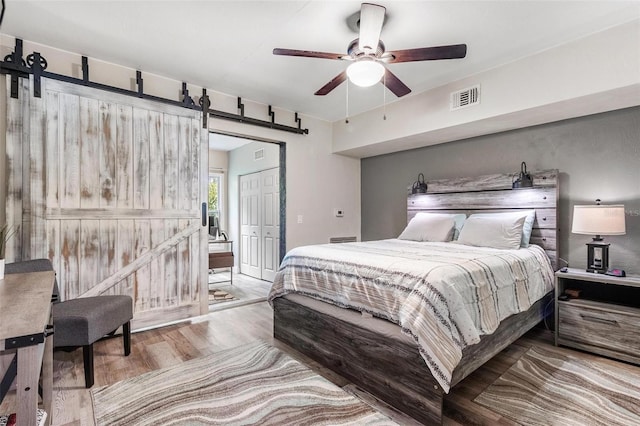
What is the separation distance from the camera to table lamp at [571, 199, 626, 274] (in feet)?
8.51

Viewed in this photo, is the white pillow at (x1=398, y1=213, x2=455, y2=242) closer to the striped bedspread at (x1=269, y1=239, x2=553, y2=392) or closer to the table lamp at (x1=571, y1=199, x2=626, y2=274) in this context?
the striped bedspread at (x1=269, y1=239, x2=553, y2=392)

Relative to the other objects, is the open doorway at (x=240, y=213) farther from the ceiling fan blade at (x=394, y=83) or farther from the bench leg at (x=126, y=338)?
the ceiling fan blade at (x=394, y=83)

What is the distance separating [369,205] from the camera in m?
5.25

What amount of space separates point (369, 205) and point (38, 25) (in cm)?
431

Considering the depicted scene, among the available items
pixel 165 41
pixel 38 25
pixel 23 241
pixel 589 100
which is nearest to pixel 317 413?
pixel 23 241

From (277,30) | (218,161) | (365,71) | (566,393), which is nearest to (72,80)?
(277,30)

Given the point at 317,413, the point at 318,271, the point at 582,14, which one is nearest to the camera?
the point at 317,413

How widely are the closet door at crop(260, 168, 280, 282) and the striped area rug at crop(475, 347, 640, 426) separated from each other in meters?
3.55

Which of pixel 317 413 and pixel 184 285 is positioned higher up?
pixel 184 285

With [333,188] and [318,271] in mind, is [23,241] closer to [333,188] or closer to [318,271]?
[318,271]

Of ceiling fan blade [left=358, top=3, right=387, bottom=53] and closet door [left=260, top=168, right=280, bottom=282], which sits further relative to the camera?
closet door [left=260, top=168, right=280, bottom=282]

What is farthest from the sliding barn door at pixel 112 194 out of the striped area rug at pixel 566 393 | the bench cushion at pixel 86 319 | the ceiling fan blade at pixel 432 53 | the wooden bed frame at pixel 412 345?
the striped area rug at pixel 566 393

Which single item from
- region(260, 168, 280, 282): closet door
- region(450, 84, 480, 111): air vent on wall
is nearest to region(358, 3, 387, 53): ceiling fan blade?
region(450, 84, 480, 111): air vent on wall

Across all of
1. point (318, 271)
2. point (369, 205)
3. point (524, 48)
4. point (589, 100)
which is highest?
point (524, 48)
